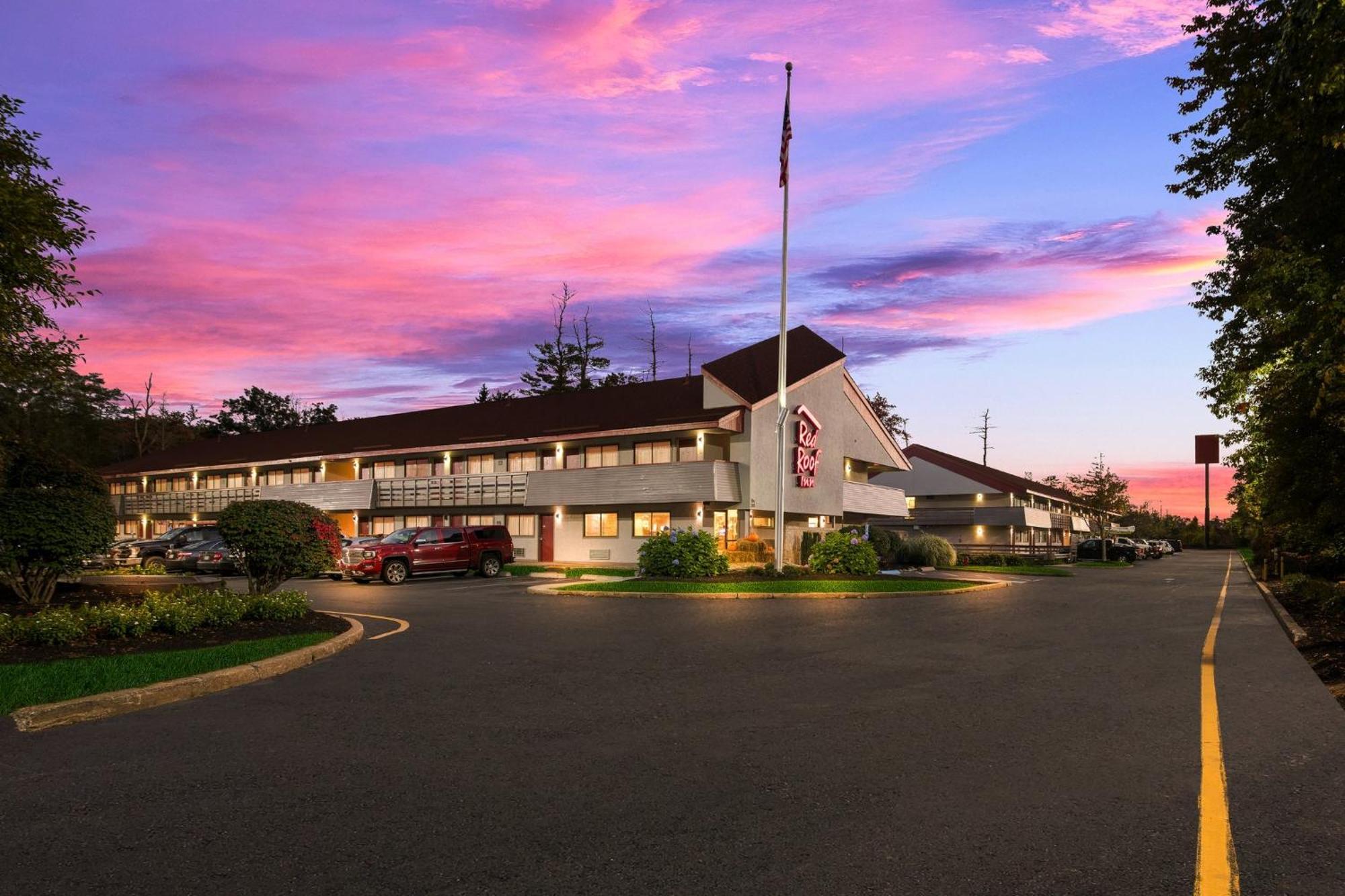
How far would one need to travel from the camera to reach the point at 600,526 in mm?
42438

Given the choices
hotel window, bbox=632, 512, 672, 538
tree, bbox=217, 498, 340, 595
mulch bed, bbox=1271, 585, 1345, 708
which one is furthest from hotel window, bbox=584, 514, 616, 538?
mulch bed, bbox=1271, 585, 1345, 708

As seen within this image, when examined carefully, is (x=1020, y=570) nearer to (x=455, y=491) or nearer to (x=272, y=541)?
(x=455, y=491)

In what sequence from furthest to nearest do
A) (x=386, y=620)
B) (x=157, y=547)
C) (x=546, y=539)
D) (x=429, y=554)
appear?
1. (x=546, y=539)
2. (x=157, y=547)
3. (x=429, y=554)
4. (x=386, y=620)

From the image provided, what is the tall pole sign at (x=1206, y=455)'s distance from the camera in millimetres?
124188

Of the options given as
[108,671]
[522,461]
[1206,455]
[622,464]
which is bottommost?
[108,671]

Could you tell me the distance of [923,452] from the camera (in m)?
74.4

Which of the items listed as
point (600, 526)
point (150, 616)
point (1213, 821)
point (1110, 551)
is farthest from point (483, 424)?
point (1213, 821)

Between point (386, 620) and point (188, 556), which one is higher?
point (188, 556)

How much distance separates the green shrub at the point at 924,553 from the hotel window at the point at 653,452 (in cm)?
1244

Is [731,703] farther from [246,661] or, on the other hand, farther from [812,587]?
[812,587]

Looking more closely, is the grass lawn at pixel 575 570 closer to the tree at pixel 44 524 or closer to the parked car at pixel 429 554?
the parked car at pixel 429 554

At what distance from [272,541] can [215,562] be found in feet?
69.5

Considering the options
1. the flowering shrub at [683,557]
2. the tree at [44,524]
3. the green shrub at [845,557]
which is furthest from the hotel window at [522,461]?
the tree at [44,524]

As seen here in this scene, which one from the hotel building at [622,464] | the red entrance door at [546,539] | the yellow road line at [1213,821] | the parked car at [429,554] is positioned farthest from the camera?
the red entrance door at [546,539]
